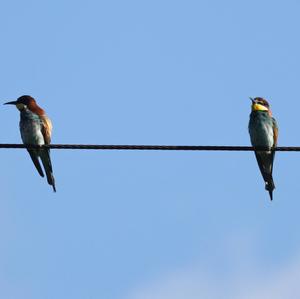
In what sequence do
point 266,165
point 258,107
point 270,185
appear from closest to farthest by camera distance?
point 270,185, point 266,165, point 258,107

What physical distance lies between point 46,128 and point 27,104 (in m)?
0.43

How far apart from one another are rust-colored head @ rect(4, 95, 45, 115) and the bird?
198 centimetres

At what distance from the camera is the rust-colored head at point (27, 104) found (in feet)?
26.8

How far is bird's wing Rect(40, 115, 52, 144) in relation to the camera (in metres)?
7.97

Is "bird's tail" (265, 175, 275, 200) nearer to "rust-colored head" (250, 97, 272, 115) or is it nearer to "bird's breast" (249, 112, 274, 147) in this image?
"bird's breast" (249, 112, 274, 147)

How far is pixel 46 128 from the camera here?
7.98 m

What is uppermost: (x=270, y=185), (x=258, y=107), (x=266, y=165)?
(x=258, y=107)

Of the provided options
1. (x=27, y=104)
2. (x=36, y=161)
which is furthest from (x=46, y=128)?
(x=27, y=104)

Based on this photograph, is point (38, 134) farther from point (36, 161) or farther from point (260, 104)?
point (260, 104)

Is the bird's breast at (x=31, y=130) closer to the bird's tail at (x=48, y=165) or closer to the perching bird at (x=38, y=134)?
the perching bird at (x=38, y=134)

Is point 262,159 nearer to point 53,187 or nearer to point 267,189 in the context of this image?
point 267,189

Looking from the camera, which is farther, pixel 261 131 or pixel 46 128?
pixel 46 128

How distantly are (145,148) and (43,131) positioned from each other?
275 cm

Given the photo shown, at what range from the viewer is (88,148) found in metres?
5.50
